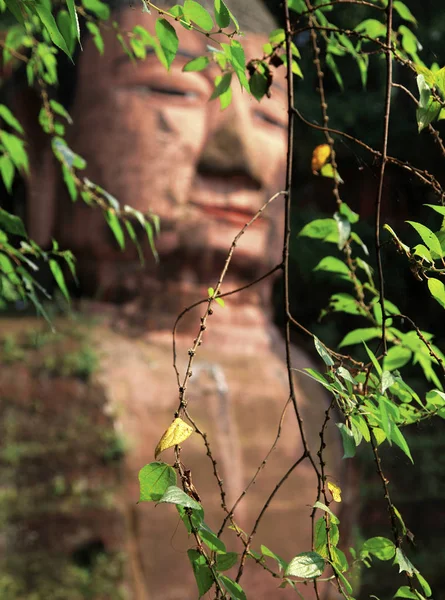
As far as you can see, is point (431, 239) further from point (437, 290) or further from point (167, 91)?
point (167, 91)

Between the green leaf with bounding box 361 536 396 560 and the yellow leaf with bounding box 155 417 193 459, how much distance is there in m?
0.23

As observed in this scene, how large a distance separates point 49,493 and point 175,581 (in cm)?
53

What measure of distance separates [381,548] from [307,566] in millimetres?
125

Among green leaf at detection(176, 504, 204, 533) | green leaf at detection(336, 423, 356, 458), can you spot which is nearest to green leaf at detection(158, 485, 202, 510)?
green leaf at detection(176, 504, 204, 533)

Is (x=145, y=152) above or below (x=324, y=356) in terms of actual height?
below

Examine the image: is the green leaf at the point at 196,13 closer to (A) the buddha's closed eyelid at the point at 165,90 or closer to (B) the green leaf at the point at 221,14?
(B) the green leaf at the point at 221,14

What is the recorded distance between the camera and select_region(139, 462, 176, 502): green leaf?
0.63 m

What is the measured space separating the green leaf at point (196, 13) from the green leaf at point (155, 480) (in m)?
A: 0.42

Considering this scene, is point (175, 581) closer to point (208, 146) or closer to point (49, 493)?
point (49, 493)

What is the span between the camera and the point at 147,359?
9.37 ft

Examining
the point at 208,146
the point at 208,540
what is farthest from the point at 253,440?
the point at 208,540

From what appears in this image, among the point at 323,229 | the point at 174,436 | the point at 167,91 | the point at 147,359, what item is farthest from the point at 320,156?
the point at 167,91

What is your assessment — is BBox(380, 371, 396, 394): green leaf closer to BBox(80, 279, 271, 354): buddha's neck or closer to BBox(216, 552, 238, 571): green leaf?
BBox(216, 552, 238, 571): green leaf

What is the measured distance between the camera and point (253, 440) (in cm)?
278
